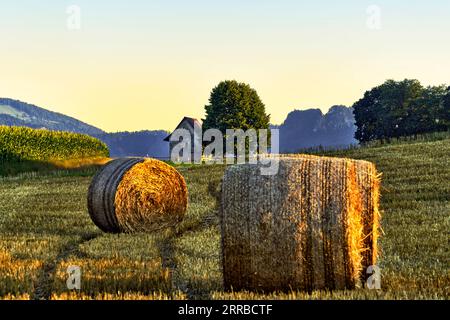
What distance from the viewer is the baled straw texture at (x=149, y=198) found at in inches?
661

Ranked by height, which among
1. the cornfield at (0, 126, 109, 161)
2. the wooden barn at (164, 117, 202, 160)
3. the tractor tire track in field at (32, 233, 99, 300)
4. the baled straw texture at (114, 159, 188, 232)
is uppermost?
the wooden barn at (164, 117, 202, 160)

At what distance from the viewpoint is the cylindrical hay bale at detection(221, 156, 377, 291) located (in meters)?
8.60

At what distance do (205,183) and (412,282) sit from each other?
2277cm

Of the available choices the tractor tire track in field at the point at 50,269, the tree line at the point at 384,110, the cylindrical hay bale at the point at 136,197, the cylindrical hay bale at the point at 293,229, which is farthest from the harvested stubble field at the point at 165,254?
the tree line at the point at 384,110

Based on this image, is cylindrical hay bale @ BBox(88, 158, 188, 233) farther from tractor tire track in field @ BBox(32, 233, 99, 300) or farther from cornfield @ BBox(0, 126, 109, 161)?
cornfield @ BBox(0, 126, 109, 161)

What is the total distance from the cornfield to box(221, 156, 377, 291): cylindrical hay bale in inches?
1841

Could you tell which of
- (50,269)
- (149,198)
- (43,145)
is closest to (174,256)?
(50,269)

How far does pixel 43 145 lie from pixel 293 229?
2053 inches

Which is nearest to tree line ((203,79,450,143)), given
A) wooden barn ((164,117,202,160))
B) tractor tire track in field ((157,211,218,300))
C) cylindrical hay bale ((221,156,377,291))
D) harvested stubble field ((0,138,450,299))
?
wooden barn ((164,117,202,160))

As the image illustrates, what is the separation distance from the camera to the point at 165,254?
12.2m

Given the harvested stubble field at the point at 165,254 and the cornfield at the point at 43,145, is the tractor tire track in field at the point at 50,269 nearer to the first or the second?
the harvested stubble field at the point at 165,254

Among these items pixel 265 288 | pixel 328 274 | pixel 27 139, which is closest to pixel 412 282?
pixel 328 274

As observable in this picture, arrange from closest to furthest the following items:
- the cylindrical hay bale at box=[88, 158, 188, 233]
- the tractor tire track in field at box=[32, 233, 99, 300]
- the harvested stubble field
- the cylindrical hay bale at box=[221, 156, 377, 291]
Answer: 1. the cylindrical hay bale at box=[221, 156, 377, 291]
2. the harvested stubble field
3. the tractor tire track in field at box=[32, 233, 99, 300]
4. the cylindrical hay bale at box=[88, 158, 188, 233]

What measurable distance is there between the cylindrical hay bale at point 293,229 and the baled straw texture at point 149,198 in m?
8.05
